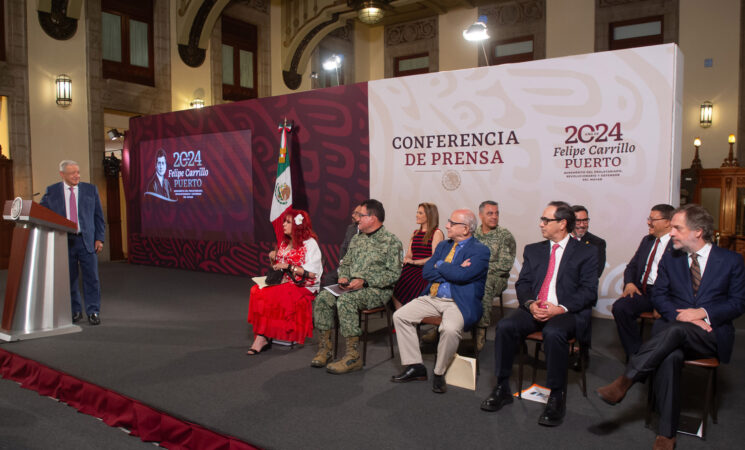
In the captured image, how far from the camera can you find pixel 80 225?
16.1 feet

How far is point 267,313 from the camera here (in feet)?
13.3

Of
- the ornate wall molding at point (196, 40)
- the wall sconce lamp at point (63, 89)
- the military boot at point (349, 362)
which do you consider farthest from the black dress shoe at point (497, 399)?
the ornate wall molding at point (196, 40)

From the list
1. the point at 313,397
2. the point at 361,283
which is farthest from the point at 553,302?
the point at 313,397

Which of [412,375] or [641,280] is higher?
[641,280]

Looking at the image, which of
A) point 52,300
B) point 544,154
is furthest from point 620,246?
point 52,300

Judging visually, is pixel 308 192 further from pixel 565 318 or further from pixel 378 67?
pixel 378 67

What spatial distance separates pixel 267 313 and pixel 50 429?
156cm

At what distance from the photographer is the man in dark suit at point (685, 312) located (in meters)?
2.53

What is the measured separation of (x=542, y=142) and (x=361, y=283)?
2692 mm

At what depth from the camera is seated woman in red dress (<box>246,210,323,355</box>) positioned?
157 inches

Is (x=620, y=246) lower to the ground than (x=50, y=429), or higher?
higher

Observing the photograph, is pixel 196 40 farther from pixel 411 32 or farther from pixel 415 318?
pixel 415 318

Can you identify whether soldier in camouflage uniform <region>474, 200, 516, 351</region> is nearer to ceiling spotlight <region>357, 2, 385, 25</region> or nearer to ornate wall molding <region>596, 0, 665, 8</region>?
ceiling spotlight <region>357, 2, 385, 25</region>

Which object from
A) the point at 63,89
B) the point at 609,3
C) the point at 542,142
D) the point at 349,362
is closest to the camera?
the point at 349,362
